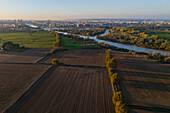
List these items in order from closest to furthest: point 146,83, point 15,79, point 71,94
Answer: point 71,94
point 146,83
point 15,79

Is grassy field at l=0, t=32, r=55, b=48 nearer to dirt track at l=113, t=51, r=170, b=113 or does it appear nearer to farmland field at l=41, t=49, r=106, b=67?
farmland field at l=41, t=49, r=106, b=67

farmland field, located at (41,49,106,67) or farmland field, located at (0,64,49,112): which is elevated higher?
farmland field, located at (41,49,106,67)

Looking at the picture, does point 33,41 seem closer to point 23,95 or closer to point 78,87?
point 23,95

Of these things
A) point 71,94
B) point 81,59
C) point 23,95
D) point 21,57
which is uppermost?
point 21,57

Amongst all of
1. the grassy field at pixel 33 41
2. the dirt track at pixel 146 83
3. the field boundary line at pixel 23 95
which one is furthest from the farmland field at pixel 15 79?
the grassy field at pixel 33 41

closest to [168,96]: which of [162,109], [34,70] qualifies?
[162,109]

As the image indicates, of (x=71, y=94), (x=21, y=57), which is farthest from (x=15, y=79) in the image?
(x=21, y=57)

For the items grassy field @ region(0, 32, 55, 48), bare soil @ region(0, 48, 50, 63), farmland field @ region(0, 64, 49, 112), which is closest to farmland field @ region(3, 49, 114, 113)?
farmland field @ region(0, 64, 49, 112)

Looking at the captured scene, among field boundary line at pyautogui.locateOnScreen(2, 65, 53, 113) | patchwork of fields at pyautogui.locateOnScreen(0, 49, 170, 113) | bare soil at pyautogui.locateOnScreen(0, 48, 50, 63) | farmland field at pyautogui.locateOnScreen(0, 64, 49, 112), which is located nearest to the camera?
field boundary line at pyautogui.locateOnScreen(2, 65, 53, 113)
